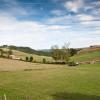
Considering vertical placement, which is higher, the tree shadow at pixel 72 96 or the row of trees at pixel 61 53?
the row of trees at pixel 61 53

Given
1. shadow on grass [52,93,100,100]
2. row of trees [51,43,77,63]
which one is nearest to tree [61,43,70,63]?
row of trees [51,43,77,63]

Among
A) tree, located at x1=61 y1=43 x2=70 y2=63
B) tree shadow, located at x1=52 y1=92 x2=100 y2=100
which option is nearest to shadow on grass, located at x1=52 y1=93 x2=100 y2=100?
tree shadow, located at x1=52 y1=92 x2=100 y2=100

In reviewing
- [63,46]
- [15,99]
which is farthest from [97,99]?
[63,46]

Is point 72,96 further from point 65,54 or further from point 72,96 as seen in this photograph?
point 65,54

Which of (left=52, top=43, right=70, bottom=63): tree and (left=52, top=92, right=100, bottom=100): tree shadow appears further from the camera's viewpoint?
(left=52, top=43, right=70, bottom=63): tree

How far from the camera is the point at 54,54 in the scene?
114 meters

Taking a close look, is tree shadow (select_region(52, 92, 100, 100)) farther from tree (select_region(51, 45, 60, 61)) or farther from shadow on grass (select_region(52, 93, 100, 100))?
tree (select_region(51, 45, 60, 61))

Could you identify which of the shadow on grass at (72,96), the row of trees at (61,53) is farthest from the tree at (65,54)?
the shadow on grass at (72,96)

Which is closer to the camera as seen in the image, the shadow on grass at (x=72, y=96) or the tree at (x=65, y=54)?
the shadow on grass at (x=72, y=96)

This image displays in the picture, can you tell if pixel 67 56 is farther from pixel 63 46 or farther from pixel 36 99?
pixel 36 99

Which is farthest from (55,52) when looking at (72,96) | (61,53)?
(72,96)

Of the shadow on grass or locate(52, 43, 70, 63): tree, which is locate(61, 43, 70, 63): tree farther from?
the shadow on grass

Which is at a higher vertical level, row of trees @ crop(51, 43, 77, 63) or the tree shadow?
row of trees @ crop(51, 43, 77, 63)

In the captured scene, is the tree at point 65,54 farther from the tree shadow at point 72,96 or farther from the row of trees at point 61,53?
the tree shadow at point 72,96
